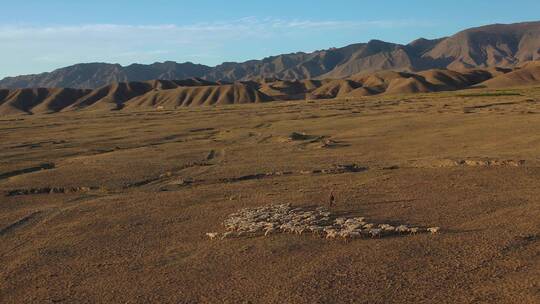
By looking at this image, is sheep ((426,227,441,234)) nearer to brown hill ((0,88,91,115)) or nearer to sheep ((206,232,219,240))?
sheep ((206,232,219,240))

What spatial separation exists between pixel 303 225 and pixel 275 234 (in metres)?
0.93

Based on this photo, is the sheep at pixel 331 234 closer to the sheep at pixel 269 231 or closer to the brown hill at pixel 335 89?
the sheep at pixel 269 231

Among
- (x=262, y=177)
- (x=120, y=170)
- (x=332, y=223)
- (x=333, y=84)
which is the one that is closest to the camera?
(x=332, y=223)

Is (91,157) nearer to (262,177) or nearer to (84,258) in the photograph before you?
(262,177)

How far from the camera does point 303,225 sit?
17.8 metres

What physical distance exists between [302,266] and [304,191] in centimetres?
950

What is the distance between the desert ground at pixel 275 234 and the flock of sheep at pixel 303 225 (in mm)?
343

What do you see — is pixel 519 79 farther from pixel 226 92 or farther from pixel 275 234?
pixel 275 234

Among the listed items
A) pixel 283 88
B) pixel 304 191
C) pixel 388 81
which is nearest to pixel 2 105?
pixel 283 88

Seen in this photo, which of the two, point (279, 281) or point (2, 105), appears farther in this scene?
point (2, 105)

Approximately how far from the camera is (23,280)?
1433 centimetres

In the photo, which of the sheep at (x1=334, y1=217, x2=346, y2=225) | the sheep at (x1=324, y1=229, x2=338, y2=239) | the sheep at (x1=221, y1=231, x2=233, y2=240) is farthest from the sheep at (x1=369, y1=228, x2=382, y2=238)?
the sheep at (x1=221, y1=231, x2=233, y2=240)

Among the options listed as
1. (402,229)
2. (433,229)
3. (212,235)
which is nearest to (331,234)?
(402,229)

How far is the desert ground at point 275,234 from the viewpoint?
13078mm
